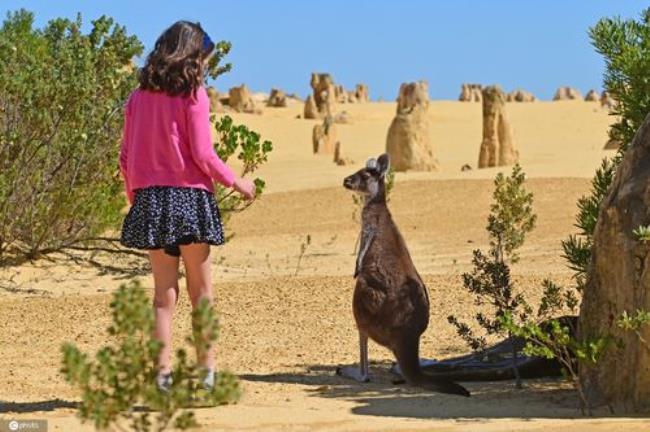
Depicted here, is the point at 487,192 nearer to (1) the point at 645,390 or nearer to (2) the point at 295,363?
(2) the point at 295,363

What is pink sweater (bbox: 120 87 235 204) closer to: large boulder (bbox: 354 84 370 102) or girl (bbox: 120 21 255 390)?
girl (bbox: 120 21 255 390)

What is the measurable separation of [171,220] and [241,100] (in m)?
64.0

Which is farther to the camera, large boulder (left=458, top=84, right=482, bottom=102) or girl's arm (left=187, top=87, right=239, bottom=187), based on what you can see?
large boulder (left=458, top=84, right=482, bottom=102)

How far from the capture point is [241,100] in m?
70.8

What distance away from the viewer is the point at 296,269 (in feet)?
53.8

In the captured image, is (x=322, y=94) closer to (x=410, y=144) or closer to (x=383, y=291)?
(x=410, y=144)

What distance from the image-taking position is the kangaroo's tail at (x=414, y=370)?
8281 millimetres

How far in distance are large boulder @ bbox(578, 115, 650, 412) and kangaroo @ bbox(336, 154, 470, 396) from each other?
1311mm

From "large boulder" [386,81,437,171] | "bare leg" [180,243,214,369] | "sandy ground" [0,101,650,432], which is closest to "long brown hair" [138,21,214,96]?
"bare leg" [180,243,214,369]

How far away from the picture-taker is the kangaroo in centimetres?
864

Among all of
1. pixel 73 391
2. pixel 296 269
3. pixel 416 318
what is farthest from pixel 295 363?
pixel 296 269

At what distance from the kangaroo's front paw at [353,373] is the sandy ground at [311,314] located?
0.29 ft

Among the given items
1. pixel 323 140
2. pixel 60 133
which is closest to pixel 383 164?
pixel 60 133

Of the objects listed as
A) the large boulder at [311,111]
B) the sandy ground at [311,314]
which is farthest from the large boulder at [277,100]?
the sandy ground at [311,314]
